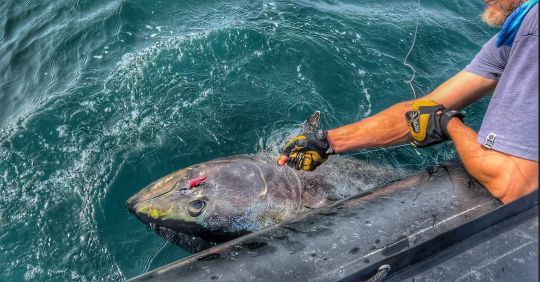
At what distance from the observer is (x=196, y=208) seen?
12.2 feet

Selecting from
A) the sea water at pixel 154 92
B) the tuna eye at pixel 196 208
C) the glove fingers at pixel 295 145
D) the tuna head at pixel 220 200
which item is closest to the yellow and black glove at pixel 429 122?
the glove fingers at pixel 295 145

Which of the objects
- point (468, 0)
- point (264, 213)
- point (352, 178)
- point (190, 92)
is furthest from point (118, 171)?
point (468, 0)

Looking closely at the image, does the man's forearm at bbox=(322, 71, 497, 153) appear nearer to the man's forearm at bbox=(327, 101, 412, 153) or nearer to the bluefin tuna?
the man's forearm at bbox=(327, 101, 412, 153)

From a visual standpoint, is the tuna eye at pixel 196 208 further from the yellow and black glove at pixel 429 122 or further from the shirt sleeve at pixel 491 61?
the shirt sleeve at pixel 491 61

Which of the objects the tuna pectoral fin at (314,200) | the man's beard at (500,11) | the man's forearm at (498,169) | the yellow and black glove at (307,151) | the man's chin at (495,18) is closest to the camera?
the man's forearm at (498,169)

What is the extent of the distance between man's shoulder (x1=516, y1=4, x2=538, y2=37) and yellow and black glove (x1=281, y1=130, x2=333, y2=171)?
1714 mm

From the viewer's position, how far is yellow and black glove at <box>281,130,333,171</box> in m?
3.93

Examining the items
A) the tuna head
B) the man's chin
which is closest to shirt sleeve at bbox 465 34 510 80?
the man's chin

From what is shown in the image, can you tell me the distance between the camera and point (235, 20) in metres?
6.68

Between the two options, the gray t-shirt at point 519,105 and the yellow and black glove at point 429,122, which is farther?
the yellow and black glove at point 429,122

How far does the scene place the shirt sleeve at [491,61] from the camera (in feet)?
11.9

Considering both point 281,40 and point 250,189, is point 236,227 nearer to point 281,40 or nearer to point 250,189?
point 250,189

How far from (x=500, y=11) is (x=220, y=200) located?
2.61 metres

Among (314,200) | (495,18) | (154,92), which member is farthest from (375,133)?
(154,92)
